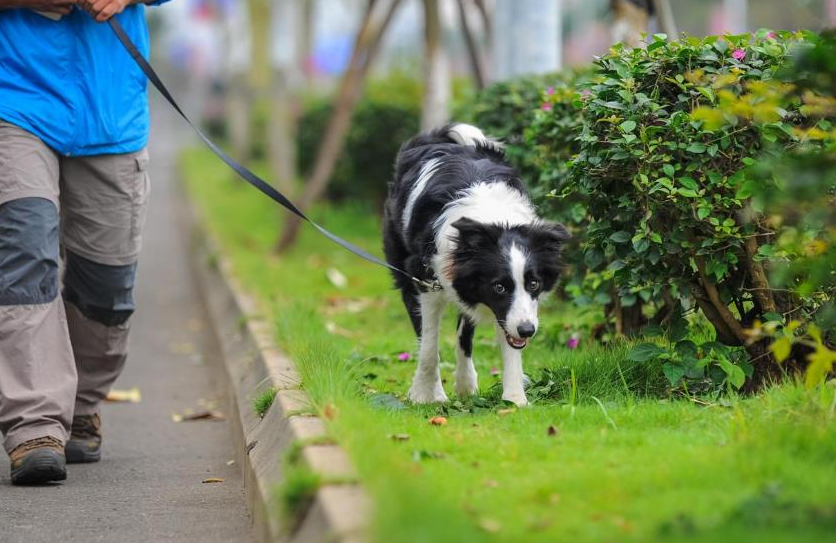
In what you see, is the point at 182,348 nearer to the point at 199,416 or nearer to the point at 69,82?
the point at 199,416

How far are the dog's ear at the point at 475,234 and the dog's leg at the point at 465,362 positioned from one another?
692 mm

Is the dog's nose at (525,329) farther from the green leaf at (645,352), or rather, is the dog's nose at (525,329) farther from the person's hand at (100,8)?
the person's hand at (100,8)

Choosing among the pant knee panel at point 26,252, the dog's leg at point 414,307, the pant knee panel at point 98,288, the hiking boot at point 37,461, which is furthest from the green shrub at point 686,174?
the hiking boot at point 37,461

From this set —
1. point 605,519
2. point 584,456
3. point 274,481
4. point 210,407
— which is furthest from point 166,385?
point 605,519

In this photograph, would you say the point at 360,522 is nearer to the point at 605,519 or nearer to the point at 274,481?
the point at 605,519

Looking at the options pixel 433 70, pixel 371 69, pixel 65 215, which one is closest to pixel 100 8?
pixel 65 215

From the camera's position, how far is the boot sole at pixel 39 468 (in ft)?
16.3

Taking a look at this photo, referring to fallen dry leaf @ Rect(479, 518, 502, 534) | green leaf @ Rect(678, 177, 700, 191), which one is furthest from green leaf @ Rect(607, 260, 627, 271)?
fallen dry leaf @ Rect(479, 518, 502, 534)

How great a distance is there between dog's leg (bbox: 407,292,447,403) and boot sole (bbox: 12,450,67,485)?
5.06 feet

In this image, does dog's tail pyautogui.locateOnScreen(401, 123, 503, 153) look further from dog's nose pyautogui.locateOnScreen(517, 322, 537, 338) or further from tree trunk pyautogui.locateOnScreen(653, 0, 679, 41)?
tree trunk pyautogui.locateOnScreen(653, 0, 679, 41)

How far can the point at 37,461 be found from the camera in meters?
4.95

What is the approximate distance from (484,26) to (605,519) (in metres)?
9.40

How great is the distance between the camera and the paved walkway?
179 inches

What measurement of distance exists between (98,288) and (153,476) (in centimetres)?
87
